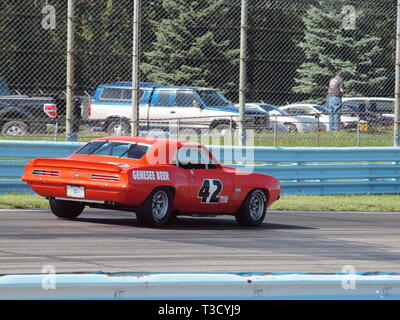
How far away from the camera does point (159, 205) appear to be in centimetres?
1237

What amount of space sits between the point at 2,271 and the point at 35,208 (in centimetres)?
635

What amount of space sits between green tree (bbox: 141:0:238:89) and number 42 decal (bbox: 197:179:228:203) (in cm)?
793

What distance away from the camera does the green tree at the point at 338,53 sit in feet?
103

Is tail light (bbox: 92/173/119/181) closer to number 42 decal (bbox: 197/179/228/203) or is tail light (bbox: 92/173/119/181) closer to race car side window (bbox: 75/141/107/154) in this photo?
race car side window (bbox: 75/141/107/154)

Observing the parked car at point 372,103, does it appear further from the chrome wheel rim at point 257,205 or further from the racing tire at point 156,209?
the racing tire at point 156,209

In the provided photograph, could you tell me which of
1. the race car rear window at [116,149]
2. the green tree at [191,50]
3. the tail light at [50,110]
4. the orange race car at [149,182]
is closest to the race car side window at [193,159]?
the orange race car at [149,182]

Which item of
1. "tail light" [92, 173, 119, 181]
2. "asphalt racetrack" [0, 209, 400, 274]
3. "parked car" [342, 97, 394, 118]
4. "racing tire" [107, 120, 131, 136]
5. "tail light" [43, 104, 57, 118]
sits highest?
"parked car" [342, 97, 394, 118]

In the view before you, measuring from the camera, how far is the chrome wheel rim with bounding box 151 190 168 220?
482 inches

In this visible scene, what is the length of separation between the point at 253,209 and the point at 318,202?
3.87 m

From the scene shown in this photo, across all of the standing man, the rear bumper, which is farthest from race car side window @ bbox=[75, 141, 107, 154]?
the standing man

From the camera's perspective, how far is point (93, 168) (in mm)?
11984

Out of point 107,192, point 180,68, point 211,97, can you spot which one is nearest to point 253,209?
point 107,192
